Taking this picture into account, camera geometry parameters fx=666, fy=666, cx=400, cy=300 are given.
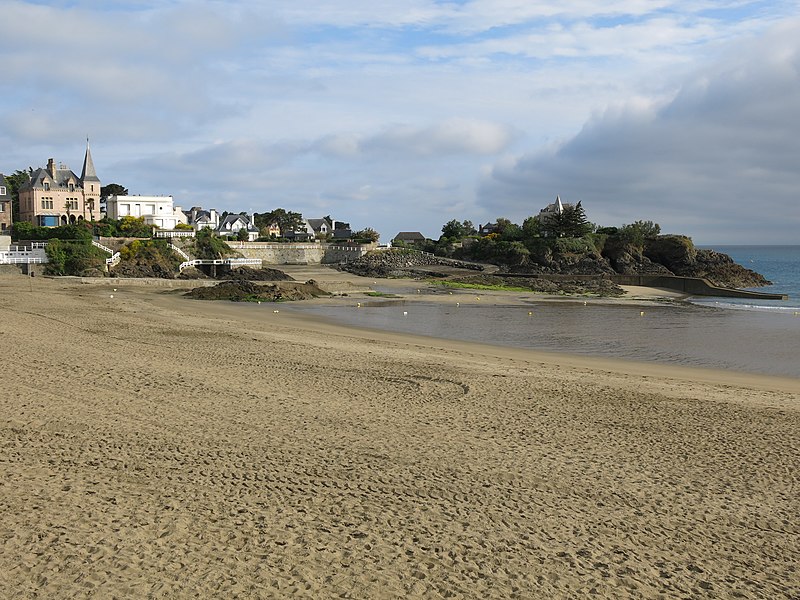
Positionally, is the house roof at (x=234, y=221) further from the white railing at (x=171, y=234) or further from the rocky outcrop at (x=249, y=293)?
the rocky outcrop at (x=249, y=293)

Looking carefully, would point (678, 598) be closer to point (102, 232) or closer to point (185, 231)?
point (102, 232)

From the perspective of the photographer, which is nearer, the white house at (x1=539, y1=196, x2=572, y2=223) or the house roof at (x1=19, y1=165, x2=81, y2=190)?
the house roof at (x1=19, y1=165, x2=81, y2=190)

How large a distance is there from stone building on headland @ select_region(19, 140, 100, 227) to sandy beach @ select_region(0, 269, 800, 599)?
5164 centimetres

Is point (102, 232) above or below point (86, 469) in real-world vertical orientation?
above

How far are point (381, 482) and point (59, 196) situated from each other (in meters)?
62.4

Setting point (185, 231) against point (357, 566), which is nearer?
point (357, 566)

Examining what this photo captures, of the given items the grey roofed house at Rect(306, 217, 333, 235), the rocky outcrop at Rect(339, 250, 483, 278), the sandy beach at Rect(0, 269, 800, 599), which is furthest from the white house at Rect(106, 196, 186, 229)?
the sandy beach at Rect(0, 269, 800, 599)

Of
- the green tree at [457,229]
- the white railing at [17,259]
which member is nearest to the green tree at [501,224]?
the green tree at [457,229]

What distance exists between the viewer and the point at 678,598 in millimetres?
5312

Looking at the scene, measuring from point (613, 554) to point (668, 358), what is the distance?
14250 millimetres

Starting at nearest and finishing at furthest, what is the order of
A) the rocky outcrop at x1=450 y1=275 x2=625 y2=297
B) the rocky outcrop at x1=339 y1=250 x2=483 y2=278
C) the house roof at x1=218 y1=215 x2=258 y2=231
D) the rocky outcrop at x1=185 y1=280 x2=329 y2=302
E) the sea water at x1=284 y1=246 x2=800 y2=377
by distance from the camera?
1. the sea water at x1=284 y1=246 x2=800 y2=377
2. the rocky outcrop at x1=185 y1=280 x2=329 y2=302
3. the rocky outcrop at x1=450 y1=275 x2=625 y2=297
4. the rocky outcrop at x1=339 y1=250 x2=483 y2=278
5. the house roof at x1=218 y1=215 x2=258 y2=231

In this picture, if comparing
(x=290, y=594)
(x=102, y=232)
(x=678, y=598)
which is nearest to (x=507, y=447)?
(x=678, y=598)

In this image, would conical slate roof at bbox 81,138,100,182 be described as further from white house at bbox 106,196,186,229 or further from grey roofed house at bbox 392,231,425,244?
grey roofed house at bbox 392,231,425,244

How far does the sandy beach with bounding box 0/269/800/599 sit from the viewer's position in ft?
18.0
